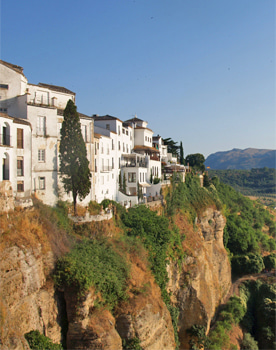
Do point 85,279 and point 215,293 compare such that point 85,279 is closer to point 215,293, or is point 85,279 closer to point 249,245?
point 215,293

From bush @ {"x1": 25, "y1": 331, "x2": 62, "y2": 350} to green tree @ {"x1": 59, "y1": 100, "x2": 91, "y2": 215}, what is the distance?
1044 cm

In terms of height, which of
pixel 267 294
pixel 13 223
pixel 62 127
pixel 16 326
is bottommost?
pixel 267 294

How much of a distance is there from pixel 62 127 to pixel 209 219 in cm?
2756

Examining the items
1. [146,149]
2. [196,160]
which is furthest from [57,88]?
[196,160]

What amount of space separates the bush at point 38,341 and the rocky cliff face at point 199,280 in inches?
636

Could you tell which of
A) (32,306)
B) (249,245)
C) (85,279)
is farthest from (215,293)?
(32,306)

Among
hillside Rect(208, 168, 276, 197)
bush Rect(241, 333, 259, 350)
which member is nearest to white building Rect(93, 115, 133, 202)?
bush Rect(241, 333, 259, 350)

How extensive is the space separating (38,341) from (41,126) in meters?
14.7

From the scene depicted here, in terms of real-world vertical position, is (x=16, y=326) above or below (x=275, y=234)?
above

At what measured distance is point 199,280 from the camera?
3597 cm

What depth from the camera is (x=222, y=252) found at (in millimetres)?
47031

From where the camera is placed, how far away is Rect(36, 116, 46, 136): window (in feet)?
80.4

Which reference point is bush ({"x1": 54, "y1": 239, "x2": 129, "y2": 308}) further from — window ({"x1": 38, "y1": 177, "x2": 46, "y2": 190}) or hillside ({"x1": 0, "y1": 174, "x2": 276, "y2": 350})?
window ({"x1": 38, "y1": 177, "x2": 46, "y2": 190})

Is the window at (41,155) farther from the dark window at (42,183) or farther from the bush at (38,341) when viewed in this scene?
the bush at (38,341)
